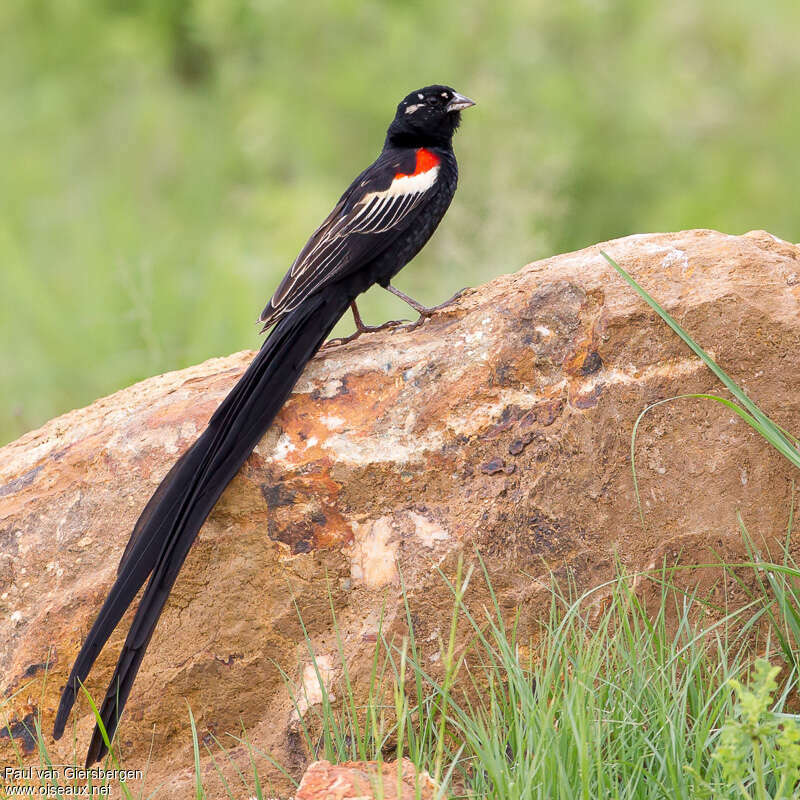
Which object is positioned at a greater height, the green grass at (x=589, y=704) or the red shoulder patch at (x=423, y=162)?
the red shoulder patch at (x=423, y=162)

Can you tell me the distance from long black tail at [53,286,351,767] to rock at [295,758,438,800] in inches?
24.4

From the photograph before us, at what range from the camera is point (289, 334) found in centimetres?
301

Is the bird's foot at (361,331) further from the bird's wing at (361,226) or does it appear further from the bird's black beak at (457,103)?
the bird's black beak at (457,103)

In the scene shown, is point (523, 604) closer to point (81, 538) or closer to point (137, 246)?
point (81, 538)

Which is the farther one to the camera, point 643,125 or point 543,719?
point 643,125

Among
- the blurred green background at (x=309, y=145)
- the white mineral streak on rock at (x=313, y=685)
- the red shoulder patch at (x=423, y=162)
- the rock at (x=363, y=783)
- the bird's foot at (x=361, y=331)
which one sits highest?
the blurred green background at (x=309, y=145)

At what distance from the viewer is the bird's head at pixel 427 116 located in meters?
3.78

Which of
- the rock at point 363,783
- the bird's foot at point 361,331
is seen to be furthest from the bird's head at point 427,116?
the rock at point 363,783

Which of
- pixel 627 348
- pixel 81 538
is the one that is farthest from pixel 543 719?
pixel 81 538

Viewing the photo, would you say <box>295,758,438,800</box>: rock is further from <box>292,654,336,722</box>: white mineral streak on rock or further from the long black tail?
the long black tail

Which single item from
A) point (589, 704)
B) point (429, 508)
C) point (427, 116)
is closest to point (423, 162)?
point (427, 116)

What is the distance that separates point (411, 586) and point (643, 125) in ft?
24.4

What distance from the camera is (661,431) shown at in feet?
9.17

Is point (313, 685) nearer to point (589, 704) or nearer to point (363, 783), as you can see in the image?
point (363, 783)
